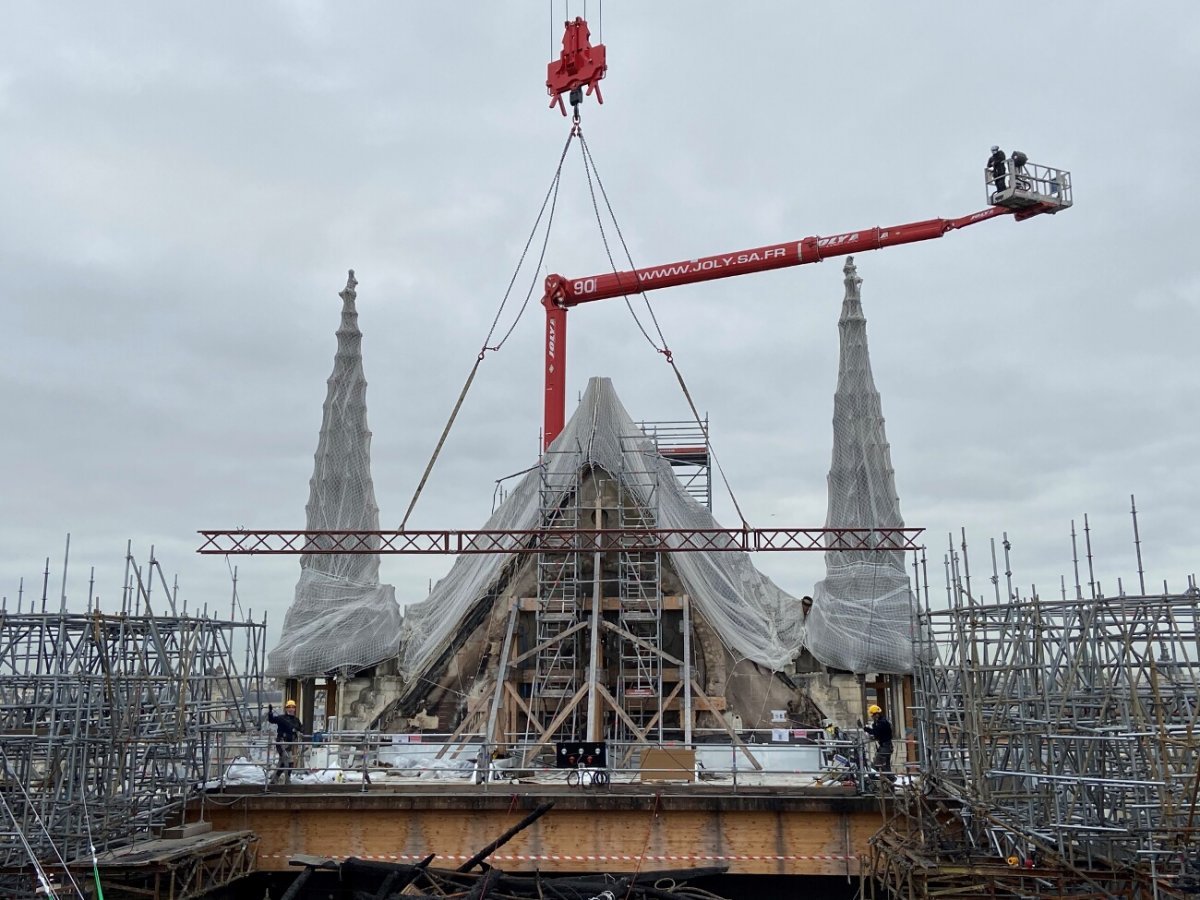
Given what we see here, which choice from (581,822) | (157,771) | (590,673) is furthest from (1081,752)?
(157,771)

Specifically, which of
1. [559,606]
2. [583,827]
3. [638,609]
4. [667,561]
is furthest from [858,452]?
[583,827]

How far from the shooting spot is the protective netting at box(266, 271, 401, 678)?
28.1 m

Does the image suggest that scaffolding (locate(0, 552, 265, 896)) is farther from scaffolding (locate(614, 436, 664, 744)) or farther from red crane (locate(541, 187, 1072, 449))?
red crane (locate(541, 187, 1072, 449))

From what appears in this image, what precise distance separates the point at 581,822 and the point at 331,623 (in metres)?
12.0

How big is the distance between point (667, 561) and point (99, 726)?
14104mm

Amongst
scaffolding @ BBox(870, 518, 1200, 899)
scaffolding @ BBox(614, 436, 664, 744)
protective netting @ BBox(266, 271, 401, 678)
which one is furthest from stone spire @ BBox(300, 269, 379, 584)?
scaffolding @ BBox(870, 518, 1200, 899)

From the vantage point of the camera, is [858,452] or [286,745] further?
[858,452]

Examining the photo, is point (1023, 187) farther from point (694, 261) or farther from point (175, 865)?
point (175, 865)

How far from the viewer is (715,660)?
26766 millimetres

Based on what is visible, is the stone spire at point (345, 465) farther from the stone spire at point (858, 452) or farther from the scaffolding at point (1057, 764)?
the scaffolding at point (1057, 764)

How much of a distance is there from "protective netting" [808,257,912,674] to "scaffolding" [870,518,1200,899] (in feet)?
25.8

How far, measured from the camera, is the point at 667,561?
90.4 ft

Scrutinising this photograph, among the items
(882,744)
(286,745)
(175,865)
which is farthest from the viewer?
(882,744)

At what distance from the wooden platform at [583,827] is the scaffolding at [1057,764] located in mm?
1211
